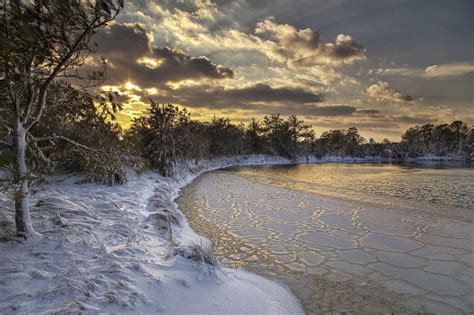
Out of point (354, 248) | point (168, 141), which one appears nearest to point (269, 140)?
point (168, 141)

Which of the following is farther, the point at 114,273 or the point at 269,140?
the point at 269,140

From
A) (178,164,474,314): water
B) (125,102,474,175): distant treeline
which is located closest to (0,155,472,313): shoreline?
(178,164,474,314): water

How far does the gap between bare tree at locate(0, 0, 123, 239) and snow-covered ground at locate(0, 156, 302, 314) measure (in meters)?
0.89

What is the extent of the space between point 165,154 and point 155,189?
8302 mm

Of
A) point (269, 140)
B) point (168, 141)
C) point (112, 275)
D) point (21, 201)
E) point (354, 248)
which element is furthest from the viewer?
point (269, 140)

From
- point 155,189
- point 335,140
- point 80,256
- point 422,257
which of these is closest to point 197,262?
point 80,256

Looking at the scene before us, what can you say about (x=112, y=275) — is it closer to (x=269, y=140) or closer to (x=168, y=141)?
(x=168, y=141)

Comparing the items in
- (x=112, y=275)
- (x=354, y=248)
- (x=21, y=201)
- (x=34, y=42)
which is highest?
(x=34, y=42)

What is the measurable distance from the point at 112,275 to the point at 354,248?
6399 millimetres

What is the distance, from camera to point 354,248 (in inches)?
316

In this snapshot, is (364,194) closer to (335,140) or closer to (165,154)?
(165,154)

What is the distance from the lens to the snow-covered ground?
3543 mm

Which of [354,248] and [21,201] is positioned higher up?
[21,201]

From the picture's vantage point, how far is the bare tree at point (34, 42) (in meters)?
3.99
